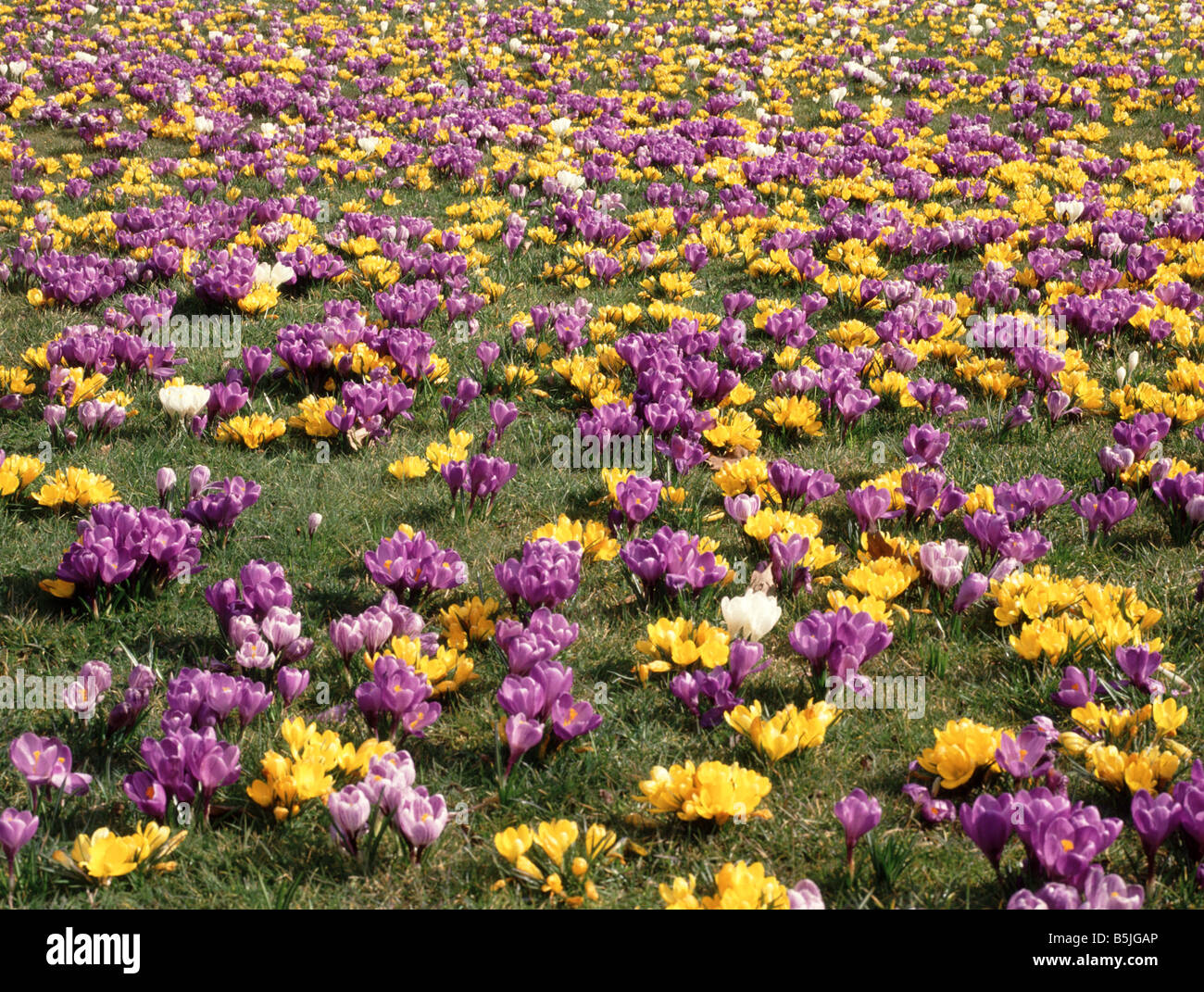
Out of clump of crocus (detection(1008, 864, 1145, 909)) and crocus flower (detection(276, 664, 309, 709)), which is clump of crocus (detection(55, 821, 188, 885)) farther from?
clump of crocus (detection(1008, 864, 1145, 909))

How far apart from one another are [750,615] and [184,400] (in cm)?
357

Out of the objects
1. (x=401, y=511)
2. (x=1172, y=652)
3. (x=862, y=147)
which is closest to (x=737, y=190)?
(x=862, y=147)

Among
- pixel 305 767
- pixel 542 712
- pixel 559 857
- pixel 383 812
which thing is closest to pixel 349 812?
pixel 383 812

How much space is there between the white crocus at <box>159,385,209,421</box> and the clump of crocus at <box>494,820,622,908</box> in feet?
12.0

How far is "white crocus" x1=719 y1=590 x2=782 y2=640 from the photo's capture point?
12.5 feet

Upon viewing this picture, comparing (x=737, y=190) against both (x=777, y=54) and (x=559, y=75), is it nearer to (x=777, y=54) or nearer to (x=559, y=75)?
(x=559, y=75)

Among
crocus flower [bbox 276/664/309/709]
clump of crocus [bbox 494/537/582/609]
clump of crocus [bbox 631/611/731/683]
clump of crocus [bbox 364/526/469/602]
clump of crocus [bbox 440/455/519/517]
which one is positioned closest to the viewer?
crocus flower [bbox 276/664/309/709]

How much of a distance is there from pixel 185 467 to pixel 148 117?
10419mm

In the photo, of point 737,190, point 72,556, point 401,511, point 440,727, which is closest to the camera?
point 440,727

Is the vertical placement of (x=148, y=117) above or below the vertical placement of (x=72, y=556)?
above

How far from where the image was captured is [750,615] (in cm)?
381

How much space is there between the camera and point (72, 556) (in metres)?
3.95

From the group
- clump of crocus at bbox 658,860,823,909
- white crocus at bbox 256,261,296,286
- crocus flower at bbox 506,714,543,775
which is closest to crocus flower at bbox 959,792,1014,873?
clump of crocus at bbox 658,860,823,909

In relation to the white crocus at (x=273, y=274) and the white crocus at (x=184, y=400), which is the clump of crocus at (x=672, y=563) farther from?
the white crocus at (x=273, y=274)
